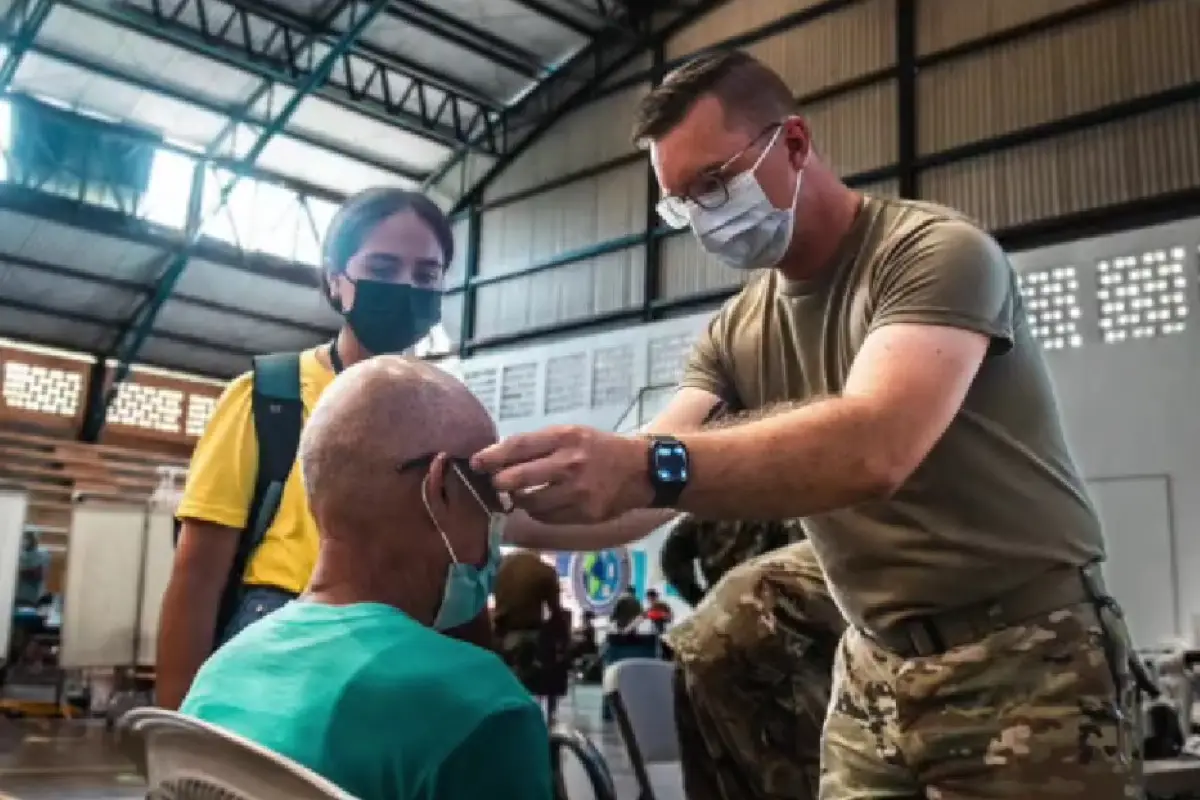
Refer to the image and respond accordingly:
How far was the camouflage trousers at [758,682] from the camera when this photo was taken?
6.31 ft

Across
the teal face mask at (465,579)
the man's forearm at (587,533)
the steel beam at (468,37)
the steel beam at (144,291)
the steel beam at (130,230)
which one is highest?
the steel beam at (468,37)

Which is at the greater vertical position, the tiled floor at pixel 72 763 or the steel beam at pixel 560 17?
→ the steel beam at pixel 560 17

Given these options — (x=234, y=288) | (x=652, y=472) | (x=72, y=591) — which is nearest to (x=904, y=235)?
(x=652, y=472)

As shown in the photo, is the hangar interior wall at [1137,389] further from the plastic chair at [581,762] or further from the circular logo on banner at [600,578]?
the plastic chair at [581,762]

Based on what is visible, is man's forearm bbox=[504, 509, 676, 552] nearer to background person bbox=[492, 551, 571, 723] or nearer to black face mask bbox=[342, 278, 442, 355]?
black face mask bbox=[342, 278, 442, 355]

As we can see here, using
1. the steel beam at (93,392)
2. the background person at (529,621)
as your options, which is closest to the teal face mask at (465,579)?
the background person at (529,621)

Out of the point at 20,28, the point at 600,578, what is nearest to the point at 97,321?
the point at 20,28

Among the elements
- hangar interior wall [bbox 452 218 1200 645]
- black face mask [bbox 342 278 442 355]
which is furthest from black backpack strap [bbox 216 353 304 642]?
hangar interior wall [bbox 452 218 1200 645]

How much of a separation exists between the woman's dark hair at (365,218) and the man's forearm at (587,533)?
1.78 ft

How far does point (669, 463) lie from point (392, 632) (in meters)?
0.29

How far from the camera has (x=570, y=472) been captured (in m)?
1.01

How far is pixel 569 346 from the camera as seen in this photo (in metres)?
14.6

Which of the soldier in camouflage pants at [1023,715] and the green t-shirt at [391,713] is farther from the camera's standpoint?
the soldier in camouflage pants at [1023,715]

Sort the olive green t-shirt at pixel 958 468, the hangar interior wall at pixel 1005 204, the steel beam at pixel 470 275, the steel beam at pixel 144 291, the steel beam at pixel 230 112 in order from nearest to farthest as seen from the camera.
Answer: the olive green t-shirt at pixel 958 468, the hangar interior wall at pixel 1005 204, the steel beam at pixel 230 112, the steel beam at pixel 144 291, the steel beam at pixel 470 275
